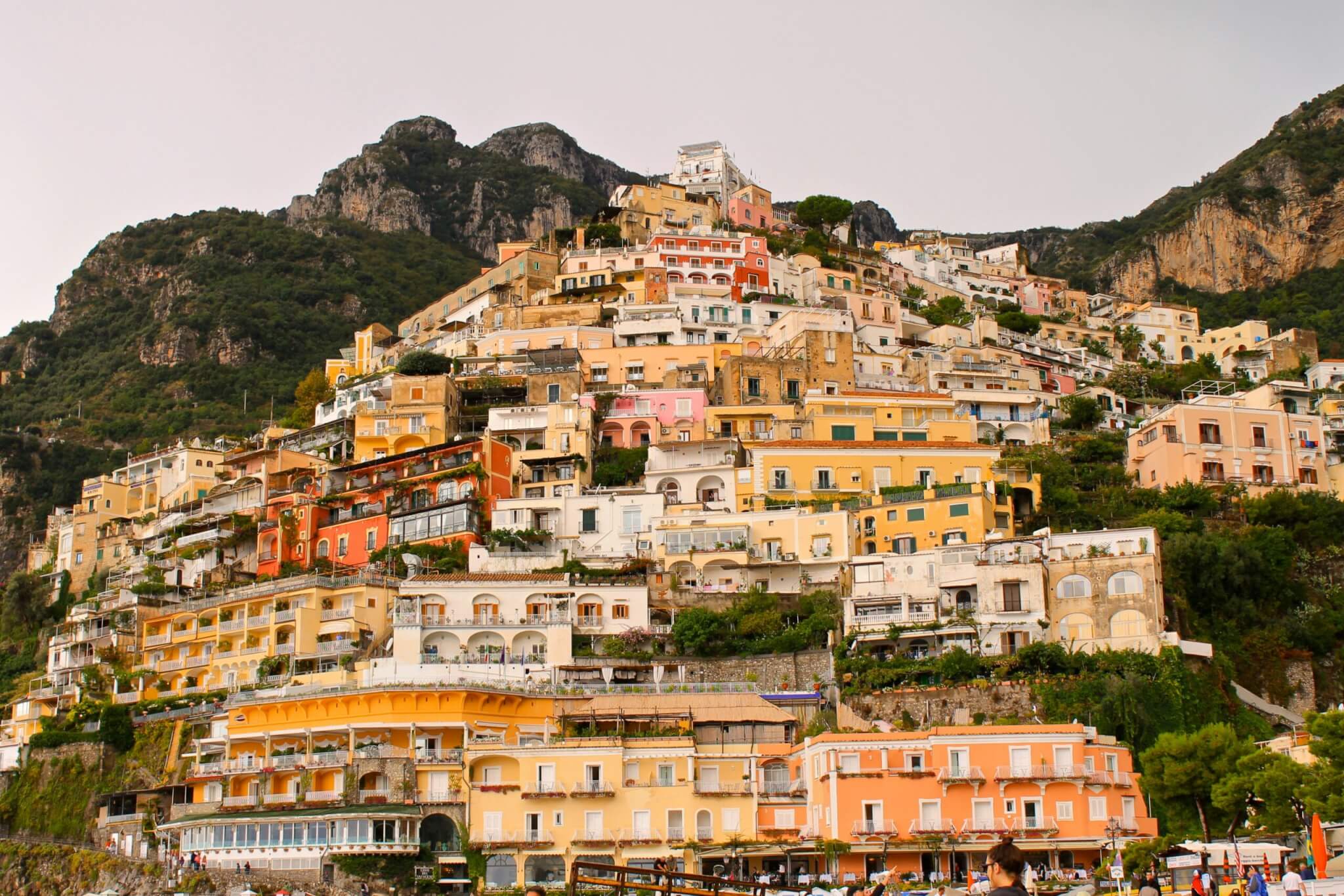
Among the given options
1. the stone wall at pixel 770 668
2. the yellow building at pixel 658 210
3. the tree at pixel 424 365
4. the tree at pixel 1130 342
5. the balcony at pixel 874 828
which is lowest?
the balcony at pixel 874 828

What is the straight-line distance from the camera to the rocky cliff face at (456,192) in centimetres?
15638

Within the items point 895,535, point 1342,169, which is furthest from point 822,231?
point 895,535

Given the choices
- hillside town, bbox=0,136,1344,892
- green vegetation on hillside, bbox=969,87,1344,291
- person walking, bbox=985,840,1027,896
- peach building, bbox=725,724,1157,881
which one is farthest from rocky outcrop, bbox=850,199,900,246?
person walking, bbox=985,840,1027,896

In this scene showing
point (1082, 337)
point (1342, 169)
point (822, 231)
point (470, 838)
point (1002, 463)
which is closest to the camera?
point (470, 838)

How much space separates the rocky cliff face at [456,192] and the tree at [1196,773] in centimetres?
11227

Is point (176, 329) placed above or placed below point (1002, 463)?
above

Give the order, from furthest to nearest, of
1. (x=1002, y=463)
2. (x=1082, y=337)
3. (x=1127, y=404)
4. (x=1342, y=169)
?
(x=1342, y=169)
(x=1082, y=337)
(x=1127, y=404)
(x=1002, y=463)

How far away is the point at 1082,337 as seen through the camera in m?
102

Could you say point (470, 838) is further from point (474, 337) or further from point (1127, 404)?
point (1127, 404)

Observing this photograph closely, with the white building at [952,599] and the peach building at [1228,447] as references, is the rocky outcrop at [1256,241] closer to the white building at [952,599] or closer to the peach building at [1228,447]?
the peach building at [1228,447]

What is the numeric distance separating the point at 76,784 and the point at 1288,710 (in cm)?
4436

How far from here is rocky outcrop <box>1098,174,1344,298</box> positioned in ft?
401

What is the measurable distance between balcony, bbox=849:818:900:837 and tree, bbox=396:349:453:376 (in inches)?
1619

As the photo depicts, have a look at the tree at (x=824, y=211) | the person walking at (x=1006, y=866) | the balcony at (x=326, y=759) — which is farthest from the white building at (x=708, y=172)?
the person walking at (x=1006, y=866)
